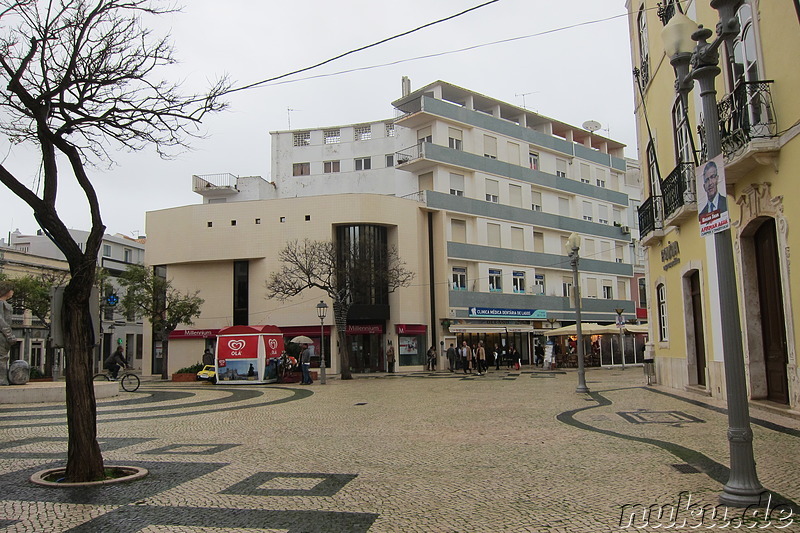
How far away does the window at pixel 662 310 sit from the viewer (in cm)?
1922

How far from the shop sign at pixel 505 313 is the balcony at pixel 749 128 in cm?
3009

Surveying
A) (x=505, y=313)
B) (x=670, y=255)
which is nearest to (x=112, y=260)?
(x=505, y=313)

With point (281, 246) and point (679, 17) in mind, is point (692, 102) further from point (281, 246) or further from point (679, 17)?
point (281, 246)

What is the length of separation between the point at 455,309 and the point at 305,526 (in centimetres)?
3556

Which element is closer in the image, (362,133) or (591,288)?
(362,133)

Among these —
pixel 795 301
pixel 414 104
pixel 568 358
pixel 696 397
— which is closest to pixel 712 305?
pixel 696 397

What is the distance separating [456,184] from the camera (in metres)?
42.5

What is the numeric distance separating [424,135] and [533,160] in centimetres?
974

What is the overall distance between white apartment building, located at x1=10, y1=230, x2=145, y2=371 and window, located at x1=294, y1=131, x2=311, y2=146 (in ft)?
63.2

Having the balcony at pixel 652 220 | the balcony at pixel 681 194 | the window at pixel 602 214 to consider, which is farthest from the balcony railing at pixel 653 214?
the window at pixel 602 214

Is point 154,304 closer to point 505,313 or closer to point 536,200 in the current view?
point 505,313

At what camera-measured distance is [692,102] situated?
15.4 meters

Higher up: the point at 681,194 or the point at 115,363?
the point at 681,194

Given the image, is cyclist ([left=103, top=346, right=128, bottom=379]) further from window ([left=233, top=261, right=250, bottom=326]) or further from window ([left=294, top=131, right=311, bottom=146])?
window ([left=294, top=131, right=311, bottom=146])
